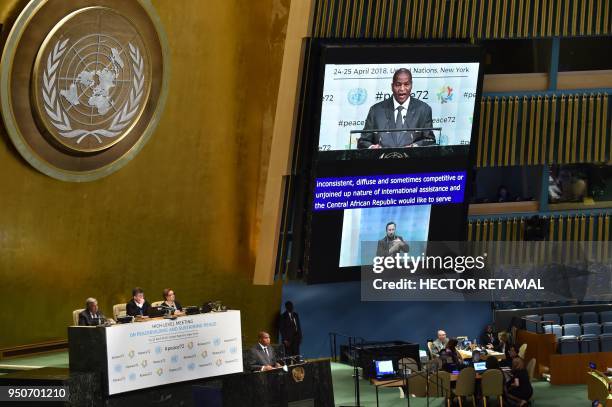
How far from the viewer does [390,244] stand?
63.5 feet

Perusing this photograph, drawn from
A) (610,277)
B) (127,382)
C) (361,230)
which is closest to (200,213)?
(361,230)

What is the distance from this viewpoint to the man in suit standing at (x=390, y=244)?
1923cm

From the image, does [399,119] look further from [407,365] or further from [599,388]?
[599,388]

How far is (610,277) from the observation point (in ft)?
74.3

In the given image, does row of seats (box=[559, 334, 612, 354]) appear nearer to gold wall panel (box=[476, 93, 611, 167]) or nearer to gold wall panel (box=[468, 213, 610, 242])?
gold wall panel (box=[468, 213, 610, 242])

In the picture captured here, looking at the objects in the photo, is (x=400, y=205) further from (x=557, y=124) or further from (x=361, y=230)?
(x=557, y=124)

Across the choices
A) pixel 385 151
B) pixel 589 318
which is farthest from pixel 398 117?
pixel 589 318

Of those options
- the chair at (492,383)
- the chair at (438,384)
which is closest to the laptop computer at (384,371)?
the chair at (438,384)

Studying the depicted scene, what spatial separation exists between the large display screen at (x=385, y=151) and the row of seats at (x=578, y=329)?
267 cm

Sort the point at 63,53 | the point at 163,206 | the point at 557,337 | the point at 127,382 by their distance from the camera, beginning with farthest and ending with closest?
1. the point at 557,337
2. the point at 163,206
3. the point at 63,53
4. the point at 127,382

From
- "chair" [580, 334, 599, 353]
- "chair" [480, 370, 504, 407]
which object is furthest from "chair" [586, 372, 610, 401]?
"chair" [580, 334, 599, 353]

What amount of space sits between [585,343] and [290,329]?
4.87 meters

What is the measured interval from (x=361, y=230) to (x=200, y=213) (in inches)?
98.8

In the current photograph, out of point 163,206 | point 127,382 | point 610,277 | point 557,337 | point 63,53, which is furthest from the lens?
point 610,277
